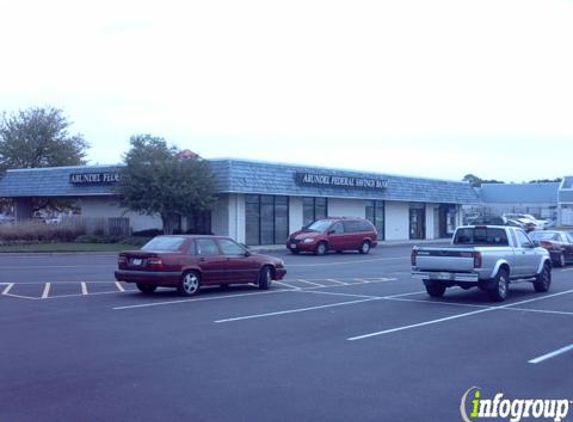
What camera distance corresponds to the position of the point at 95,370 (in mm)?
9578

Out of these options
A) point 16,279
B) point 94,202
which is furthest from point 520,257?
point 94,202

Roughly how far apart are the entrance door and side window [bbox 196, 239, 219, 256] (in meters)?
38.3

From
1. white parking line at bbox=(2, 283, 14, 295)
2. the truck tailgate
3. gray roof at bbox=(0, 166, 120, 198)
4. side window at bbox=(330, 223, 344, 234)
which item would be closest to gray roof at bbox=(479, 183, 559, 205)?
side window at bbox=(330, 223, 344, 234)

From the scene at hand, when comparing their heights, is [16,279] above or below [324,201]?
below

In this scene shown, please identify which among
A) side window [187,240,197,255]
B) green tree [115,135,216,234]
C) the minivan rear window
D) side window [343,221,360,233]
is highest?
green tree [115,135,216,234]

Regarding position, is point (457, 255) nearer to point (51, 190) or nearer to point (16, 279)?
point (16, 279)

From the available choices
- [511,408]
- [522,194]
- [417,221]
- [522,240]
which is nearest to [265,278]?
[522,240]

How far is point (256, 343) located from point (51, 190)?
128 ft

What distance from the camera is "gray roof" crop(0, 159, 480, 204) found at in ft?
134

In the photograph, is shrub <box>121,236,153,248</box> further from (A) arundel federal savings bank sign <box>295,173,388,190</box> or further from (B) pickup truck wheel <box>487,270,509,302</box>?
(B) pickup truck wheel <box>487,270,509,302</box>

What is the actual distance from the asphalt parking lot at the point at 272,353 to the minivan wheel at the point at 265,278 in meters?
0.69

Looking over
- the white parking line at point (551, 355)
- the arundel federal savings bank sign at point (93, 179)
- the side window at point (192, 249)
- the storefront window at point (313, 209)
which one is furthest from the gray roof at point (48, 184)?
the white parking line at point (551, 355)

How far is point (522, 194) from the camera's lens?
99.0m

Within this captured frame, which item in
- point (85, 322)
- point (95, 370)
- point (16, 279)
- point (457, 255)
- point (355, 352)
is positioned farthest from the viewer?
point (16, 279)
